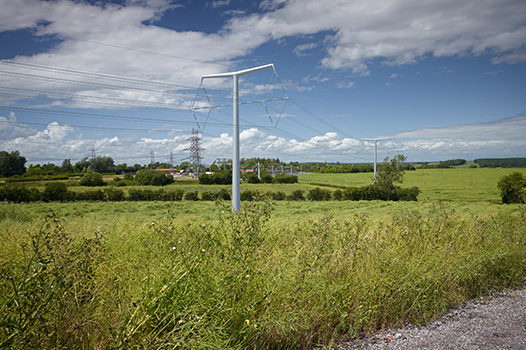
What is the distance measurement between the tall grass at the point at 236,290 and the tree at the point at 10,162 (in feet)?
83.1

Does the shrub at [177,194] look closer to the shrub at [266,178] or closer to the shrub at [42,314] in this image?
the shrub at [266,178]

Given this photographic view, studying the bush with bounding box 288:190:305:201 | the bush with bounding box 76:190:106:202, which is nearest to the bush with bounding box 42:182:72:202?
the bush with bounding box 76:190:106:202

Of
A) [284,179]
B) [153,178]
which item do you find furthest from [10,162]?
[284,179]

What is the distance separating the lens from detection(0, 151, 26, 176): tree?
2516 cm

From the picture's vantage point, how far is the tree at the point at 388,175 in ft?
117

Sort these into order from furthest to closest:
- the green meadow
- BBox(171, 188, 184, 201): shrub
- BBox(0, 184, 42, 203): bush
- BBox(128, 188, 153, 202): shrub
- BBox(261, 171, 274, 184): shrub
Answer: BBox(261, 171, 274, 184): shrub
BBox(171, 188, 184, 201): shrub
BBox(128, 188, 153, 202): shrub
BBox(0, 184, 42, 203): bush
the green meadow

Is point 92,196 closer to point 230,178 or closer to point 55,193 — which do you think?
point 55,193

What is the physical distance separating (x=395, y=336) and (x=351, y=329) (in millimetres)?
623

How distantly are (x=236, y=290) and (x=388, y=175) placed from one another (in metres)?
35.5

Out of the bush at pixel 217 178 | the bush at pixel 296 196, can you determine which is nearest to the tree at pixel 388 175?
the bush at pixel 296 196

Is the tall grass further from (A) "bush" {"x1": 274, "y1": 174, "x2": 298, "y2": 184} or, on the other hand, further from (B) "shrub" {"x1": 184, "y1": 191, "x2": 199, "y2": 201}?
(A) "bush" {"x1": 274, "y1": 174, "x2": 298, "y2": 184}

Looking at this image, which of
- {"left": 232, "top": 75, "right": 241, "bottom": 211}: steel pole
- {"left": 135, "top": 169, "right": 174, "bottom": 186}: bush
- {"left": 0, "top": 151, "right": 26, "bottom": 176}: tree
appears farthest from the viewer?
{"left": 135, "top": 169, "right": 174, "bottom": 186}: bush

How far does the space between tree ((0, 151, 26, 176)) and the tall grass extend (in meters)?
25.3

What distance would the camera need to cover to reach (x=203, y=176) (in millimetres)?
43094
